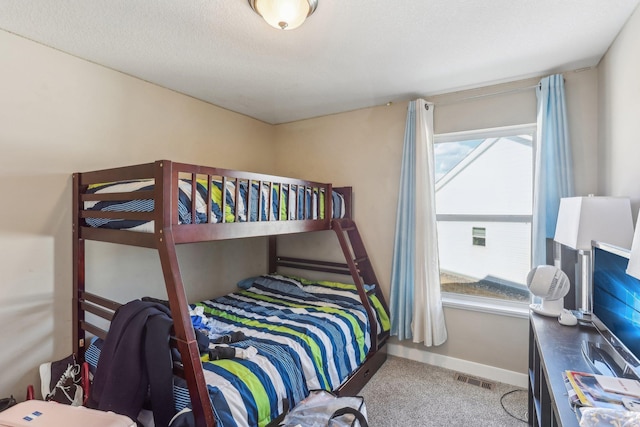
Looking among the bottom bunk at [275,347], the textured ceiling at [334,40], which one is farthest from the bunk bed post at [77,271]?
the textured ceiling at [334,40]

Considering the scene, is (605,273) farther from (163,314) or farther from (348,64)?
(163,314)

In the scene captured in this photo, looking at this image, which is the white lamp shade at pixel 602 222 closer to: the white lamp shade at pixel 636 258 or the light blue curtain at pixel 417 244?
the white lamp shade at pixel 636 258

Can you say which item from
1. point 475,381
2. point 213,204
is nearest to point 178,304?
point 213,204

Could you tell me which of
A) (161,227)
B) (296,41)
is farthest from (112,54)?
(161,227)

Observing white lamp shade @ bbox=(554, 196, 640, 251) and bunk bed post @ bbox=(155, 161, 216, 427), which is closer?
bunk bed post @ bbox=(155, 161, 216, 427)

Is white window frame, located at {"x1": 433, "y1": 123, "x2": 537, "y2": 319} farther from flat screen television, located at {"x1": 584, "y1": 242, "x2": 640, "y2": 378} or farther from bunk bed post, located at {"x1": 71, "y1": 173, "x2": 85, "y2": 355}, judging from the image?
bunk bed post, located at {"x1": 71, "y1": 173, "x2": 85, "y2": 355}

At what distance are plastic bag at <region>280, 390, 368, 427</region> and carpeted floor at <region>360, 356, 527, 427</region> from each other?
49 centimetres

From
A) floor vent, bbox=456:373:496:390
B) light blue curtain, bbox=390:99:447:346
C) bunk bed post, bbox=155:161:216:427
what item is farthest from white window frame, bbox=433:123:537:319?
bunk bed post, bbox=155:161:216:427

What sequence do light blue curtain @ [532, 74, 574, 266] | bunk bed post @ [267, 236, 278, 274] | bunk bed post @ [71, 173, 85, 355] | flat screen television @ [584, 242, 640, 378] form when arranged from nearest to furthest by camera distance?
flat screen television @ [584, 242, 640, 378] < bunk bed post @ [71, 173, 85, 355] < light blue curtain @ [532, 74, 574, 266] < bunk bed post @ [267, 236, 278, 274]

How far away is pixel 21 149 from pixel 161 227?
123cm

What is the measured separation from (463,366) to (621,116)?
2.15m

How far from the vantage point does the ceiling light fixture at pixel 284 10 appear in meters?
1.45

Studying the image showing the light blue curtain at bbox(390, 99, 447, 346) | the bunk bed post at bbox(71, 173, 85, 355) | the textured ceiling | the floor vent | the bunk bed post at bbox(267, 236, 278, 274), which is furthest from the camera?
the bunk bed post at bbox(267, 236, 278, 274)

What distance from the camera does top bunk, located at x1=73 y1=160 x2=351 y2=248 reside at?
58.8 inches
